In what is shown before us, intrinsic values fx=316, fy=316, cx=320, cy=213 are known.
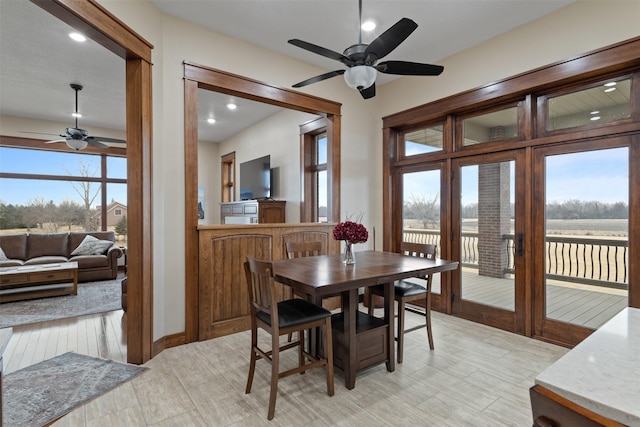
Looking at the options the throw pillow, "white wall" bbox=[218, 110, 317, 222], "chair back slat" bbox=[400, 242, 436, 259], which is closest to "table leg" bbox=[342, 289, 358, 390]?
"chair back slat" bbox=[400, 242, 436, 259]

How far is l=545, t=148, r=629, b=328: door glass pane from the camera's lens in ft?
9.44

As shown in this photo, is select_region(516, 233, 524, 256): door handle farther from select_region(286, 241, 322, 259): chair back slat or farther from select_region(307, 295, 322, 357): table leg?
select_region(307, 295, 322, 357): table leg

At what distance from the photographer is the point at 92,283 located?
5957mm

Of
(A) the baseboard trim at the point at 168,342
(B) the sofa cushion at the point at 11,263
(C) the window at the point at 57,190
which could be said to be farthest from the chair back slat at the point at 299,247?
(B) the sofa cushion at the point at 11,263

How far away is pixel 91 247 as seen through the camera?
630cm

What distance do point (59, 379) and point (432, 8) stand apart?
15.1 feet

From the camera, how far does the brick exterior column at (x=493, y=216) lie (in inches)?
143

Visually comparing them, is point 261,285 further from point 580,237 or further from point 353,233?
point 580,237

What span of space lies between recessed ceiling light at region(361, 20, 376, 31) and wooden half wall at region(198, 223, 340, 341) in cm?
242

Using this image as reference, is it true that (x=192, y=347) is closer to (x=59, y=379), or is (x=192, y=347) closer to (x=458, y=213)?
(x=59, y=379)

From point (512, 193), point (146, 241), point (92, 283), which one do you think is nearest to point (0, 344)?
point (146, 241)

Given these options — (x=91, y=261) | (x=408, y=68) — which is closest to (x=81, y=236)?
(x=91, y=261)

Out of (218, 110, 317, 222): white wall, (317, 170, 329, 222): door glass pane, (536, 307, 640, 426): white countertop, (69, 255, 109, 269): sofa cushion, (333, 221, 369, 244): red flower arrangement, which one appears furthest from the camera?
(69, 255, 109, 269): sofa cushion

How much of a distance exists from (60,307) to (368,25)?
17.9ft
